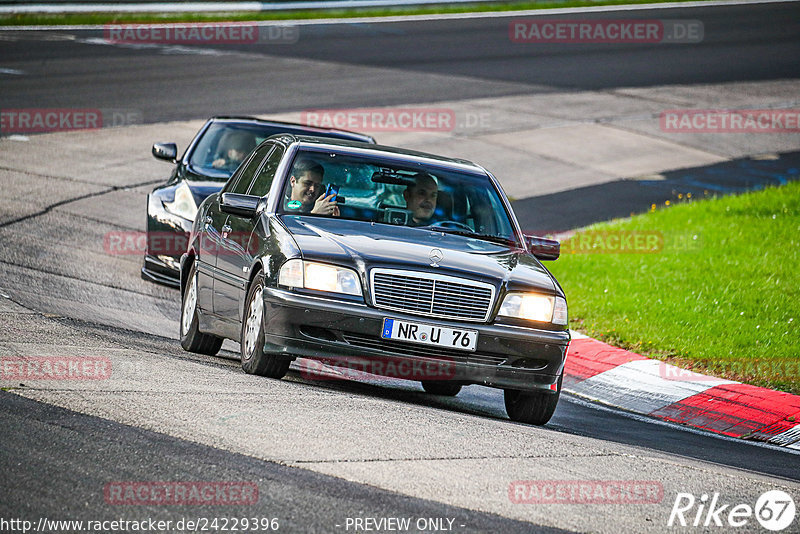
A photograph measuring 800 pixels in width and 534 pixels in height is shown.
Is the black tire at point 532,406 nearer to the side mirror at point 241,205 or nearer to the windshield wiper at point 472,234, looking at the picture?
the windshield wiper at point 472,234

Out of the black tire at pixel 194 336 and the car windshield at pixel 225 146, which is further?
the car windshield at pixel 225 146

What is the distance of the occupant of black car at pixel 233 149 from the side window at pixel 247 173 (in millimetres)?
3061

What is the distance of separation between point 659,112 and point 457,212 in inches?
677

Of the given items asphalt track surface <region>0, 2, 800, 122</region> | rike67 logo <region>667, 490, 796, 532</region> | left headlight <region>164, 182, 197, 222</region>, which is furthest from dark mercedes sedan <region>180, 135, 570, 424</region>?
asphalt track surface <region>0, 2, 800, 122</region>

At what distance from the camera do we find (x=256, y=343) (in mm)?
7656

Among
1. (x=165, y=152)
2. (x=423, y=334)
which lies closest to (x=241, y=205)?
(x=423, y=334)

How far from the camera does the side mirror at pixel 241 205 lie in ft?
27.1

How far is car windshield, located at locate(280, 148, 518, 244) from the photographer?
8.32 metres

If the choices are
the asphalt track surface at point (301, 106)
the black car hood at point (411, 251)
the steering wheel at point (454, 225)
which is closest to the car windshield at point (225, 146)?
the asphalt track surface at point (301, 106)

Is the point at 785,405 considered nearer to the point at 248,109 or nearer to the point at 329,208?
the point at 329,208

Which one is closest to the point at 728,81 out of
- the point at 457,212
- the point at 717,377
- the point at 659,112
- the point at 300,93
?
the point at 659,112

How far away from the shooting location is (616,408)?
9.43 m

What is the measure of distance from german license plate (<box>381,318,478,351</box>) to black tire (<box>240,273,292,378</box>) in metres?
0.72

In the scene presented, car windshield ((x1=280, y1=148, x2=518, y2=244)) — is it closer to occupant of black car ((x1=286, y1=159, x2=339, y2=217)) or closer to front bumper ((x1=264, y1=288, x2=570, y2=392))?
occupant of black car ((x1=286, y1=159, x2=339, y2=217))
